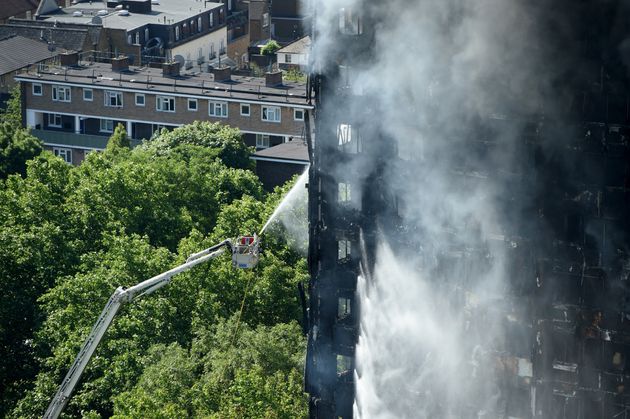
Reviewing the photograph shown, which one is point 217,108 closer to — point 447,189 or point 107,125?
point 107,125

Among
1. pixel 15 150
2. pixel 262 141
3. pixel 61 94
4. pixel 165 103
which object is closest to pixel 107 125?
pixel 61 94

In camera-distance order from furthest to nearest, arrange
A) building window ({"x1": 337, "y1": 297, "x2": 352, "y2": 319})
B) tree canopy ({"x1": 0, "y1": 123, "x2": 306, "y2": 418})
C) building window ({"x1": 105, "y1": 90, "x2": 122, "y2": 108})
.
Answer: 1. building window ({"x1": 105, "y1": 90, "x2": 122, "y2": 108})
2. tree canopy ({"x1": 0, "y1": 123, "x2": 306, "y2": 418})
3. building window ({"x1": 337, "y1": 297, "x2": 352, "y2": 319})

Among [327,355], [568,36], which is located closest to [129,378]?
[327,355]

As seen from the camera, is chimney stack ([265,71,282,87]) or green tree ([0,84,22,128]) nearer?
chimney stack ([265,71,282,87])

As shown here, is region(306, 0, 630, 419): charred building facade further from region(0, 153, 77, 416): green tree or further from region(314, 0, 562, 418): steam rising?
region(0, 153, 77, 416): green tree

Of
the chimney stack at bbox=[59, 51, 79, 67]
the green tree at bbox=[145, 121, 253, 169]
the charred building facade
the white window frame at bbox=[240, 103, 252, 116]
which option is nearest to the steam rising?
the charred building facade

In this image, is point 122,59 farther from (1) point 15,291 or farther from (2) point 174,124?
(1) point 15,291
